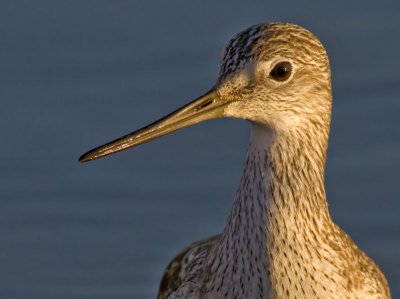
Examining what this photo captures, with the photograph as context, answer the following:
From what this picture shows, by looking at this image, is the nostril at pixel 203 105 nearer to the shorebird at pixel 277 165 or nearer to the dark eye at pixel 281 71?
the shorebird at pixel 277 165

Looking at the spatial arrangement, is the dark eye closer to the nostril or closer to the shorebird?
the shorebird

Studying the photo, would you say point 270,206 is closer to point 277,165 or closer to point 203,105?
point 277,165

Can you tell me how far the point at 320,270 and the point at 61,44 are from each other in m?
4.57

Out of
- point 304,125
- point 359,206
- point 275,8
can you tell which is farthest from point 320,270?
point 275,8

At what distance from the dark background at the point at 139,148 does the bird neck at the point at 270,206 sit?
9.42 ft

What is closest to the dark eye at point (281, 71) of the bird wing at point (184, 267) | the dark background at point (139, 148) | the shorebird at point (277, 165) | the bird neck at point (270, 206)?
the shorebird at point (277, 165)

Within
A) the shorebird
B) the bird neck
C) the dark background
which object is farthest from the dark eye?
the dark background

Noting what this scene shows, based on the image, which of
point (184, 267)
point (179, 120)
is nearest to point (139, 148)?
point (184, 267)

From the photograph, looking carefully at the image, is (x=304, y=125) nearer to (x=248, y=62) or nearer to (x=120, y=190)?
(x=248, y=62)

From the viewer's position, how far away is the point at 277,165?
333 inches

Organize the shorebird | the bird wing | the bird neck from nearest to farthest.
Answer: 1. the shorebird
2. the bird neck
3. the bird wing

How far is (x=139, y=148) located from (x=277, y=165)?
3.78m

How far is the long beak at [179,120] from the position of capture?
330 inches

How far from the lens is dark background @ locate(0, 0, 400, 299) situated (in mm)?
11609
